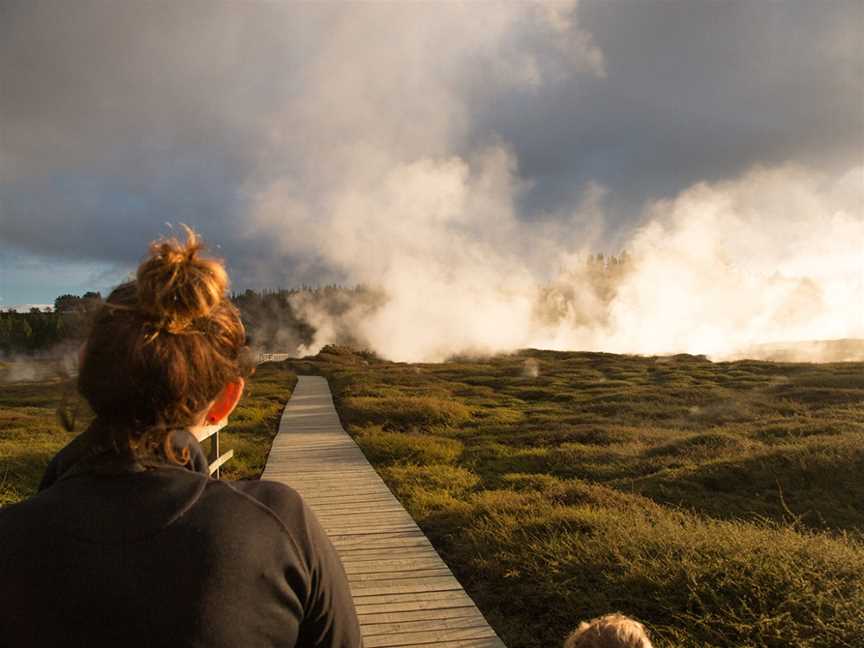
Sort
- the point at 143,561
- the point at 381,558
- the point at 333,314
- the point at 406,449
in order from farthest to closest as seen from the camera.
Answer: the point at 333,314 → the point at 406,449 → the point at 381,558 → the point at 143,561

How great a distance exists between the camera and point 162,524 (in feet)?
4.17

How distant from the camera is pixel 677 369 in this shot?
39625mm

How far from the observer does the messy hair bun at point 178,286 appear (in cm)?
143

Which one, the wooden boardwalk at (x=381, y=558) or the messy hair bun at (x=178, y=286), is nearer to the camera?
the messy hair bun at (x=178, y=286)

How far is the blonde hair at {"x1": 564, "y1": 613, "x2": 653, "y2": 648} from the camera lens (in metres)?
2.59

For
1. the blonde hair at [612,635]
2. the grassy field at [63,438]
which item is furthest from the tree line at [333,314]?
the blonde hair at [612,635]

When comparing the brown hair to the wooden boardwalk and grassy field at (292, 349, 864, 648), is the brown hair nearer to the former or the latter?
the wooden boardwalk

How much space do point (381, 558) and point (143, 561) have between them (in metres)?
5.74

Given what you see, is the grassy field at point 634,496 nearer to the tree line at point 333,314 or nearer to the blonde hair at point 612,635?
the blonde hair at point 612,635

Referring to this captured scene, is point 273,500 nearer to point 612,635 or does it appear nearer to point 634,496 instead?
point 612,635

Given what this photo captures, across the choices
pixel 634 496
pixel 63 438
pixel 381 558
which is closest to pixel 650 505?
pixel 634 496

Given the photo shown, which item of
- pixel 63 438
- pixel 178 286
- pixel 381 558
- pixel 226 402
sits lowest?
pixel 63 438

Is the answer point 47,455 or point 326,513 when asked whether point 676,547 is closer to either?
point 326,513

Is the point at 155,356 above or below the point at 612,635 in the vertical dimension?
above
